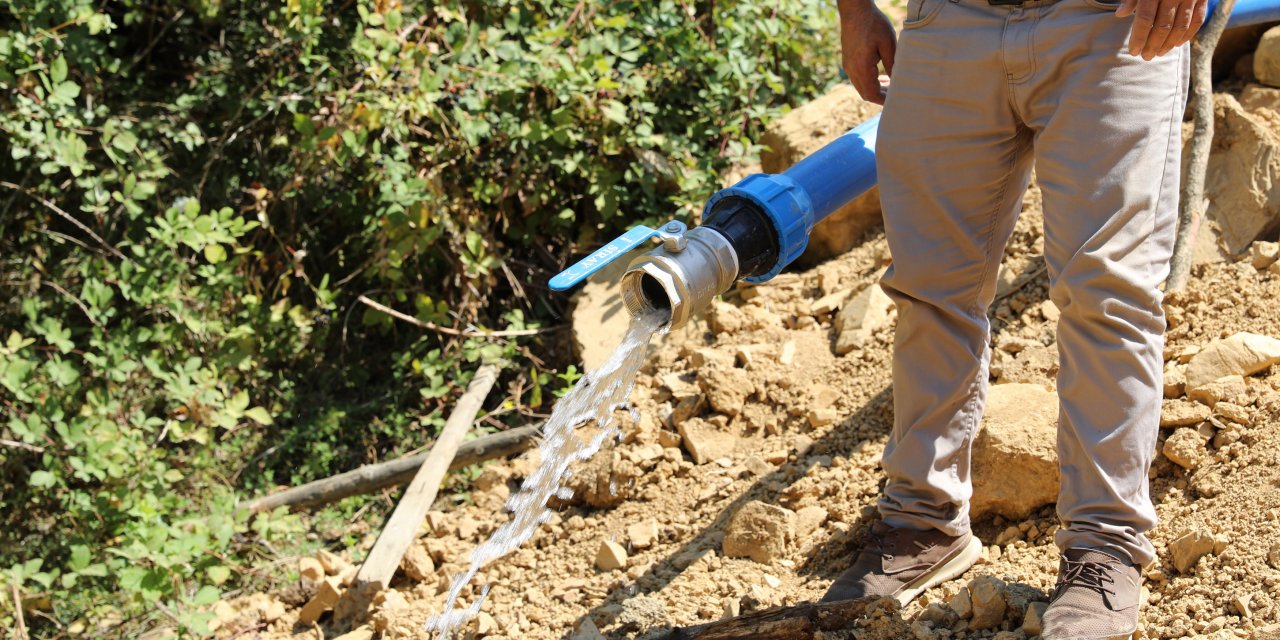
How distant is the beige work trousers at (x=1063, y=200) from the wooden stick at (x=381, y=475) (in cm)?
164

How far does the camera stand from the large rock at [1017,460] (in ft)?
7.83

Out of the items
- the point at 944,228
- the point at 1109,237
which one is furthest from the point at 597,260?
the point at 1109,237

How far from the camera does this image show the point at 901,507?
2283 mm

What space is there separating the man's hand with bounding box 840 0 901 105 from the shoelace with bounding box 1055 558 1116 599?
38.5 inches

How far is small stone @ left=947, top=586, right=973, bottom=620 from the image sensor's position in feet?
7.07

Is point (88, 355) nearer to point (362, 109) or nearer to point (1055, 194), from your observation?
point (362, 109)

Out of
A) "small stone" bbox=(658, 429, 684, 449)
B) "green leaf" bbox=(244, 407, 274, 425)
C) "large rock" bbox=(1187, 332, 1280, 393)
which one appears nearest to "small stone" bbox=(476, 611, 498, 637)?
"small stone" bbox=(658, 429, 684, 449)

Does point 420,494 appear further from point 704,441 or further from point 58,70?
point 58,70

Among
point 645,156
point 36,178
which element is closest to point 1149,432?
point 645,156

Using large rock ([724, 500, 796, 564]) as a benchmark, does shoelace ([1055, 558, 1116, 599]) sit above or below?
above

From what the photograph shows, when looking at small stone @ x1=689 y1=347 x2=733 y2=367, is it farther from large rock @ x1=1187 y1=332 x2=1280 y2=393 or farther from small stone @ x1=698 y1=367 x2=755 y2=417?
large rock @ x1=1187 y1=332 x2=1280 y2=393

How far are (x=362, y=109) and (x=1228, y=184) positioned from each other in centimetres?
250

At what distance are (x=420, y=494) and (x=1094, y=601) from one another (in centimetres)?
195

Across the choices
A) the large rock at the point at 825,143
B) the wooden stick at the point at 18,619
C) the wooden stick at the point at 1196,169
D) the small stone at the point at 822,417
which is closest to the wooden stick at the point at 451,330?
the large rock at the point at 825,143
